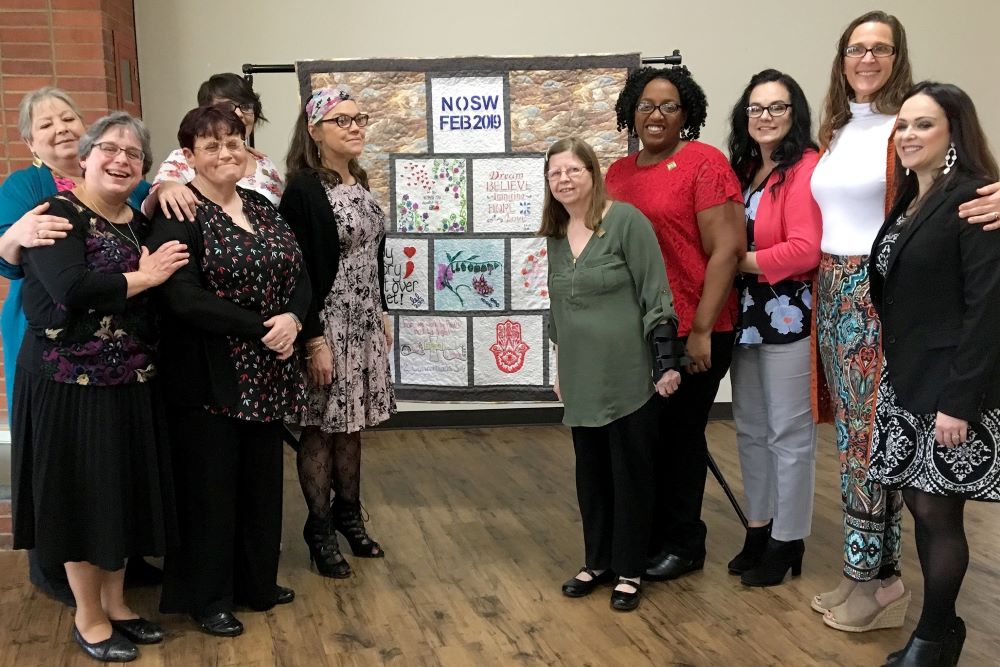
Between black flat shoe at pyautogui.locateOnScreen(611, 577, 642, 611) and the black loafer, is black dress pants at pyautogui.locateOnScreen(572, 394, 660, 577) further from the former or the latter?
the black loafer

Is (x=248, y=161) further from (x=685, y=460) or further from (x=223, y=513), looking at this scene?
(x=685, y=460)

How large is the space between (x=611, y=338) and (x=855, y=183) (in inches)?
30.6

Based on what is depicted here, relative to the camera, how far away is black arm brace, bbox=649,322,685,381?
8.84ft

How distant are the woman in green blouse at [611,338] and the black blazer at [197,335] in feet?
2.93

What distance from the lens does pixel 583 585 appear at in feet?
9.70

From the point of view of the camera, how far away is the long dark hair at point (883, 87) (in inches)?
100

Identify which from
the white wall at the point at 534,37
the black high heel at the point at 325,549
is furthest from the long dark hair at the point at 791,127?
the white wall at the point at 534,37

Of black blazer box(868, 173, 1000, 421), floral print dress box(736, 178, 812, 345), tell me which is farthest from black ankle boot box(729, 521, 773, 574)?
black blazer box(868, 173, 1000, 421)

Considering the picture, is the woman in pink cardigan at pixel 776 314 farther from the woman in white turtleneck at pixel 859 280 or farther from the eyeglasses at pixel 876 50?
the eyeglasses at pixel 876 50

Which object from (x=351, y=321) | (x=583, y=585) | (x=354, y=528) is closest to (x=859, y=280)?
(x=583, y=585)

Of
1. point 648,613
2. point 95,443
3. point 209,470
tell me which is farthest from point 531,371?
point 95,443

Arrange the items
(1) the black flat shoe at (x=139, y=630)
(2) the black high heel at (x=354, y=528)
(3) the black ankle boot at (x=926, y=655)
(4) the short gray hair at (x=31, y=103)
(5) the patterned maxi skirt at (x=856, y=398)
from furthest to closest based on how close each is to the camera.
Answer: (2) the black high heel at (x=354, y=528)
(4) the short gray hair at (x=31, y=103)
(1) the black flat shoe at (x=139, y=630)
(5) the patterned maxi skirt at (x=856, y=398)
(3) the black ankle boot at (x=926, y=655)

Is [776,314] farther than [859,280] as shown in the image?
Yes

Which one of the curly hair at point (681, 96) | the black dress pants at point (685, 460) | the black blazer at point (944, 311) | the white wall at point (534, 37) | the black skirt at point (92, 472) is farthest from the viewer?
the white wall at point (534, 37)
